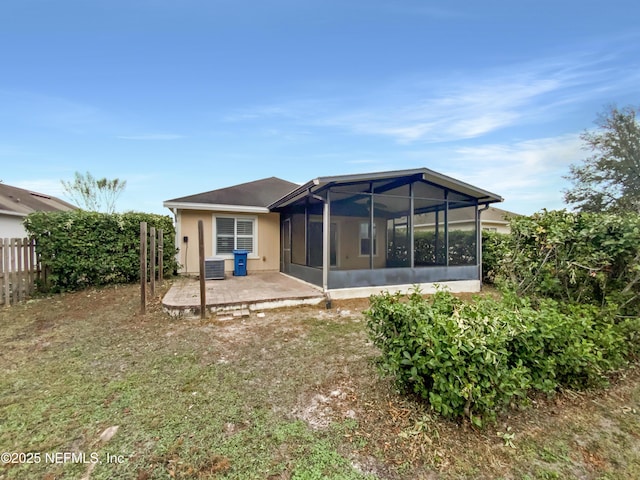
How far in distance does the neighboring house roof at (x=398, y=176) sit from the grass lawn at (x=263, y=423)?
12.5ft

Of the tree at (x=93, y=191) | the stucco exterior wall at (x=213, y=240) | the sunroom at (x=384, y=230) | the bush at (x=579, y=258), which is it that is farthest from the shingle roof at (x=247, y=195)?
the tree at (x=93, y=191)

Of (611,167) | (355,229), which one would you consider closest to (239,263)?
(355,229)

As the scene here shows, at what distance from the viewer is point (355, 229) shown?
8.17m

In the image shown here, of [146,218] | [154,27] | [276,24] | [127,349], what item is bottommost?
[127,349]

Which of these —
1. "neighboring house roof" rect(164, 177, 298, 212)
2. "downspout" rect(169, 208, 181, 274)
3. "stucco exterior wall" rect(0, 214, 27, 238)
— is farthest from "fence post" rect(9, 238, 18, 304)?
"stucco exterior wall" rect(0, 214, 27, 238)

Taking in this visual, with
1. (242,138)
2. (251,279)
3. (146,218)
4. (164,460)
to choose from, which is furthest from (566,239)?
(242,138)

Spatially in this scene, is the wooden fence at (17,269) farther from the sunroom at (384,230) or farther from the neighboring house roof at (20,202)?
the neighboring house roof at (20,202)

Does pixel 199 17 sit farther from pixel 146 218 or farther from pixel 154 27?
pixel 146 218

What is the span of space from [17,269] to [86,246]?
128cm

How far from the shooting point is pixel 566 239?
3.30 m

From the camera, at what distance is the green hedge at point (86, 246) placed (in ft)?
21.6

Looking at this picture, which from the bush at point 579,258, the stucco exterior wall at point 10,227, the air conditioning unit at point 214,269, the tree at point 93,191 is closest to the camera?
the bush at point 579,258

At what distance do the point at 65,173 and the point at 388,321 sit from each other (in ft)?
84.0

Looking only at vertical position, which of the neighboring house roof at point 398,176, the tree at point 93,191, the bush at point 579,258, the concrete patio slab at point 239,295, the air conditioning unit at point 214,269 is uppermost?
the tree at point 93,191
